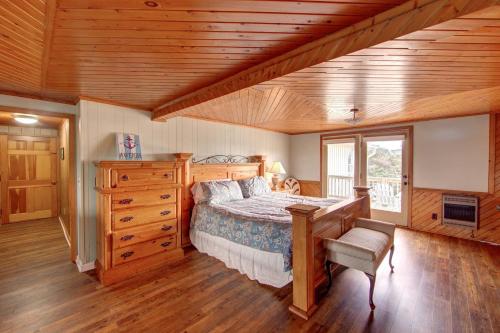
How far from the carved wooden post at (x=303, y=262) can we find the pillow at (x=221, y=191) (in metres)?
1.76

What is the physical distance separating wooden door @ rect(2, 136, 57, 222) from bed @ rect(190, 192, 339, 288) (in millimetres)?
4307

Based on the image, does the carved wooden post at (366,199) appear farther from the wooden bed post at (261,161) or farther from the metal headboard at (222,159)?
the metal headboard at (222,159)

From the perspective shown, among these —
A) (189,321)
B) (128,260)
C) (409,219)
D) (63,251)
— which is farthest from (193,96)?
(409,219)

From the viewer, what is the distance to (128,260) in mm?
2744

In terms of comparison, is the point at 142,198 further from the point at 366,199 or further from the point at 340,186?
the point at 340,186

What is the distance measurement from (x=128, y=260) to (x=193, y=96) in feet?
7.24

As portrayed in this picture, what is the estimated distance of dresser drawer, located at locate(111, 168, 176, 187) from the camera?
2.66 meters

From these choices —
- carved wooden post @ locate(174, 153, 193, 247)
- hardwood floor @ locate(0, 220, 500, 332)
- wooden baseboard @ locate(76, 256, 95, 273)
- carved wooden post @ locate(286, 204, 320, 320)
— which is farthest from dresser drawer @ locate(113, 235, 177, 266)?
carved wooden post @ locate(286, 204, 320, 320)

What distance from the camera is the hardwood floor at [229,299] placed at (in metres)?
1.91

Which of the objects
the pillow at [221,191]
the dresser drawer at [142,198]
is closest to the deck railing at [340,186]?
the pillow at [221,191]

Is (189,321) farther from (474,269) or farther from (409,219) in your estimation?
(409,219)

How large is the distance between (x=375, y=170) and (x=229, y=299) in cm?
471

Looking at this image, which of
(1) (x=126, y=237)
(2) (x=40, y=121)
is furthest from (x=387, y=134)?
(2) (x=40, y=121)

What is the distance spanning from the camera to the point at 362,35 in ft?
4.52
